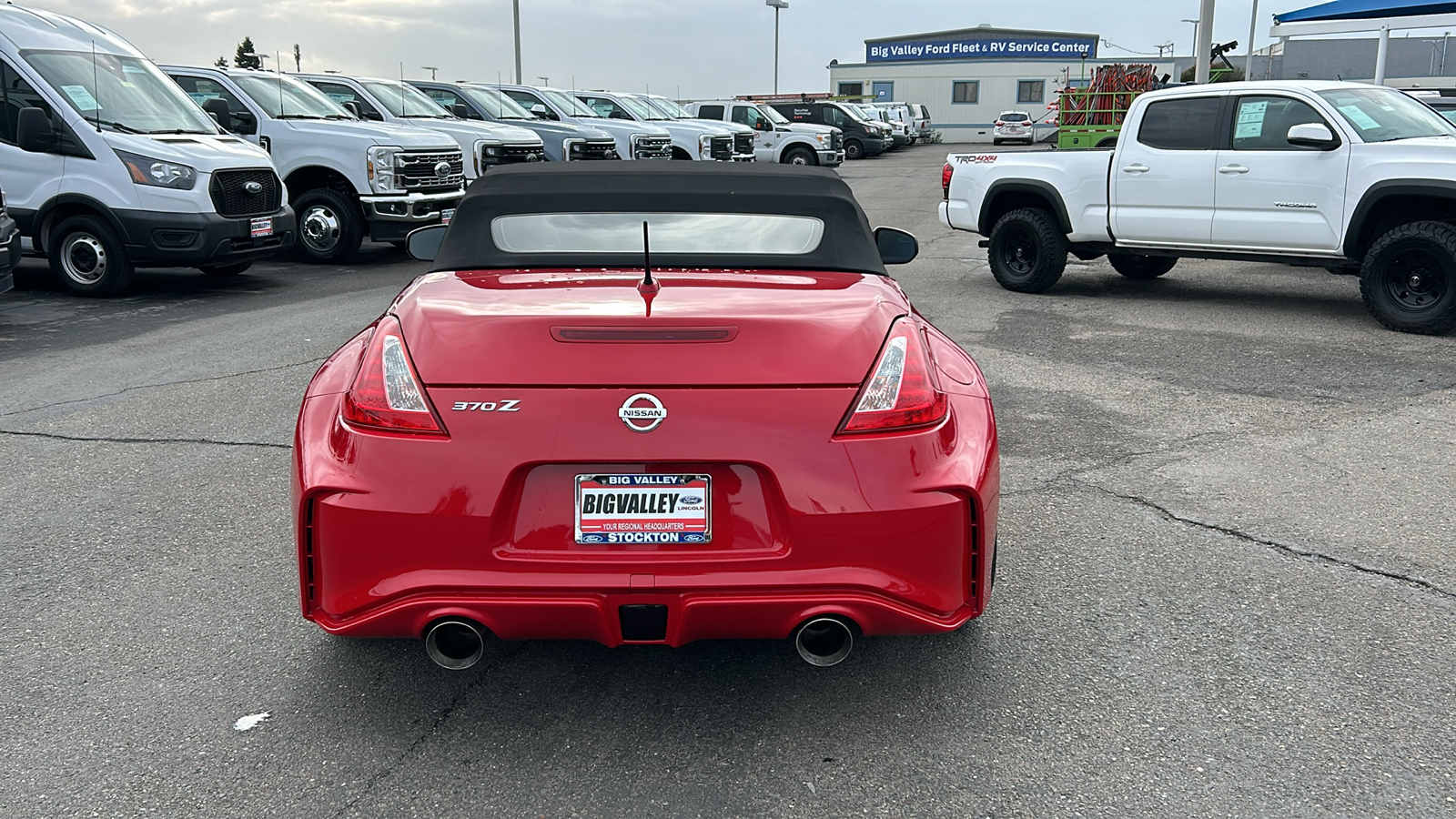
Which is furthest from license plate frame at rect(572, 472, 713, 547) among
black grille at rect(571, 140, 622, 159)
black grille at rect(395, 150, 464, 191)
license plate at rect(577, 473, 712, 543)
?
black grille at rect(571, 140, 622, 159)

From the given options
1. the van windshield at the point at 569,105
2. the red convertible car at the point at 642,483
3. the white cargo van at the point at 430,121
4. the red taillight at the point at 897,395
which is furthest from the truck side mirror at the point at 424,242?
the van windshield at the point at 569,105

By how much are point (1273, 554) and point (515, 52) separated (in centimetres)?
3379

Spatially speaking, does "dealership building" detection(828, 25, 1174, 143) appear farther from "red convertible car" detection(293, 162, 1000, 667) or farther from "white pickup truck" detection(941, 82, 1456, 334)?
"red convertible car" detection(293, 162, 1000, 667)

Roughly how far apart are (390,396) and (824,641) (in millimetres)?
1241

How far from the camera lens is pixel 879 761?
3160 millimetres

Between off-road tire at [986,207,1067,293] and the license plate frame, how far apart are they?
9.45 m

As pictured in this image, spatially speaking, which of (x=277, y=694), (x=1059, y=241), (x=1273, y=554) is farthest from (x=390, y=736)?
(x=1059, y=241)

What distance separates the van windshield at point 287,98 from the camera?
15133 millimetres

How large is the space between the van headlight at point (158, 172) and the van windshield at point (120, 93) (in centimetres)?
51

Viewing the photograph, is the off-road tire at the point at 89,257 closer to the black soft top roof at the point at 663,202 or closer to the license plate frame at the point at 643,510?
the black soft top roof at the point at 663,202

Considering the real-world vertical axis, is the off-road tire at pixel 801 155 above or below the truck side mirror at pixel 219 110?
below

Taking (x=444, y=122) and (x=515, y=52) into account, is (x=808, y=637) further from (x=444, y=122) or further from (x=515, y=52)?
(x=515, y=52)

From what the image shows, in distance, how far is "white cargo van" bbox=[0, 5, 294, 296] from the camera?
11539 mm

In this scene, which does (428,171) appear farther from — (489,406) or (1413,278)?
(489,406)
